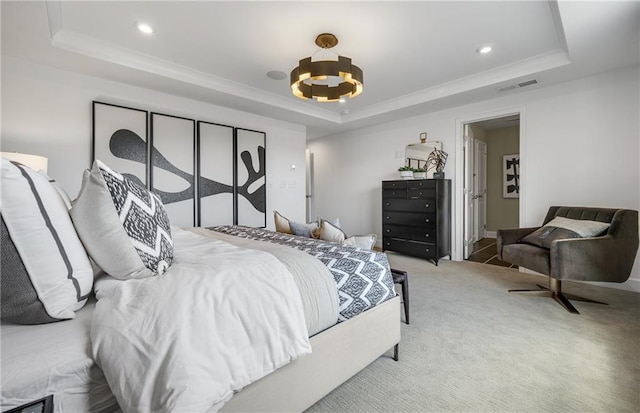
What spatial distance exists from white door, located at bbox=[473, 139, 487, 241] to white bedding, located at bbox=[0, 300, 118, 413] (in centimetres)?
570

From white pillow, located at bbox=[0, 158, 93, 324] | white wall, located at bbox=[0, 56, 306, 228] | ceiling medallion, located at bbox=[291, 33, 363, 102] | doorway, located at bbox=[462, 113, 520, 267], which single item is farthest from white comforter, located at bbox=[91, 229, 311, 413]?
doorway, located at bbox=[462, 113, 520, 267]

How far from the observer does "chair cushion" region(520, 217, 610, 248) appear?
261 centimetres

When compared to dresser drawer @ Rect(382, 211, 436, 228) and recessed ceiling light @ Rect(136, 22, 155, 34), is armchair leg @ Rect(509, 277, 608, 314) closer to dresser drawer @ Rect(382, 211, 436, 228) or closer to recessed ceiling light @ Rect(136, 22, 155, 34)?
dresser drawer @ Rect(382, 211, 436, 228)

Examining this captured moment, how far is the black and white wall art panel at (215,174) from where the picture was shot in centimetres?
392

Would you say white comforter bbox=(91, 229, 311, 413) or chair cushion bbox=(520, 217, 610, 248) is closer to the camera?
white comforter bbox=(91, 229, 311, 413)

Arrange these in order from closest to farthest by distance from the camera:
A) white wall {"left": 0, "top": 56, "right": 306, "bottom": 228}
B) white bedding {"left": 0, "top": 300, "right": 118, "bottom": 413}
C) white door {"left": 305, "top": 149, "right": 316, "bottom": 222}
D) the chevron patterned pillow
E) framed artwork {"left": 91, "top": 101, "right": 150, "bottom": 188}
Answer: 1. white bedding {"left": 0, "top": 300, "right": 118, "bottom": 413}
2. the chevron patterned pillow
3. white wall {"left": 0, "top": 56, "right": 306, "bottom": 228}
4. framed artwork {"left": 91, "top": 101, "right": 150, "bottom": 188}
5. white door {"left": 305, "top": 149, "right": 316, "bottom": 222}

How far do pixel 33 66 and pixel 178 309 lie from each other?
11.6 ft

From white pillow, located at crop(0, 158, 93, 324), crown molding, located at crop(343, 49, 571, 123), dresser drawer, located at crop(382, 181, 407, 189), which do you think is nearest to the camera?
white pillow, located at crop(0, 158, 93, 324)

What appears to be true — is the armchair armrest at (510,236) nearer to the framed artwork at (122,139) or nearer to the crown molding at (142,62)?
the crown molding at (142,62)

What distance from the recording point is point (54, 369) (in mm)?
702

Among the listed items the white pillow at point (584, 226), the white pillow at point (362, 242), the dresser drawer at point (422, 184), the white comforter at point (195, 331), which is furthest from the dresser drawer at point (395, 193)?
the white comforter at point (195, 331)

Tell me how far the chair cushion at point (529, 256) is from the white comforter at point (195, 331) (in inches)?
101

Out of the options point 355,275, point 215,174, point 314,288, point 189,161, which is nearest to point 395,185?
point 215,174

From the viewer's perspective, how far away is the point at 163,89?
3477 millimetres
